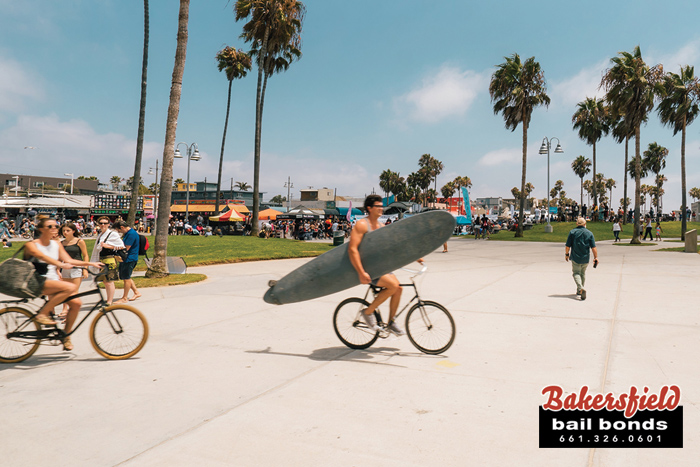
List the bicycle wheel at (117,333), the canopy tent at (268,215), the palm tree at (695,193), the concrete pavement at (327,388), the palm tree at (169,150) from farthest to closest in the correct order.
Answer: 1. the palm tree at (695,193)
2. the canopy tent at (268,215)
3. the palm tree at (169,150)
4. the bicycle wheel at (117,333)
5. the concrete pavement at (327,388)

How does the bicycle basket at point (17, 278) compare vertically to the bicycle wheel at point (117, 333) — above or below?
above

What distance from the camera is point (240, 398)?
3.70 meters

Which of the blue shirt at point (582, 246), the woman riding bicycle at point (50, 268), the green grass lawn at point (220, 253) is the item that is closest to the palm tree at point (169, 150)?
the green grass lawn at point (220, 253)

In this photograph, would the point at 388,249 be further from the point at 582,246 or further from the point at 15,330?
the point at 582,246

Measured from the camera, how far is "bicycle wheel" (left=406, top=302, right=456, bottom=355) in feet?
16.1

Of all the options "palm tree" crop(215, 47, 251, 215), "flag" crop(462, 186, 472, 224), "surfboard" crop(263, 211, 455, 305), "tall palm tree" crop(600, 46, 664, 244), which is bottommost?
"surfboard" crop(263, 211, 455, 305)

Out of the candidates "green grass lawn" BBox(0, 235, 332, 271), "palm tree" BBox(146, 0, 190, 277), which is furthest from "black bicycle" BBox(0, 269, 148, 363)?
"green grass lawn" BBox(0, 235, 332, 271)

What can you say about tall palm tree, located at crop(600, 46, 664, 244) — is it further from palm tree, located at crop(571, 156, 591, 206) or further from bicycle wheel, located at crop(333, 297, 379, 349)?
palm tree, located at crop(571, 156, 591, 206)

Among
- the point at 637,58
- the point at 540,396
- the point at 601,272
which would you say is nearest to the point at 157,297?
the point at 540,396

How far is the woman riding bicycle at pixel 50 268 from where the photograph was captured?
4645 mm

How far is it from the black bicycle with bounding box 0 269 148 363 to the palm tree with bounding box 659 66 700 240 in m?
36.1

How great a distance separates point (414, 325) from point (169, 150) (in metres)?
8.66

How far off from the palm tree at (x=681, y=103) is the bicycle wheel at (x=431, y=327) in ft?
111

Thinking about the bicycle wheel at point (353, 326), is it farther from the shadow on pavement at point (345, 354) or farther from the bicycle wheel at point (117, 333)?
the bicycle wheel at point (117, 333)
